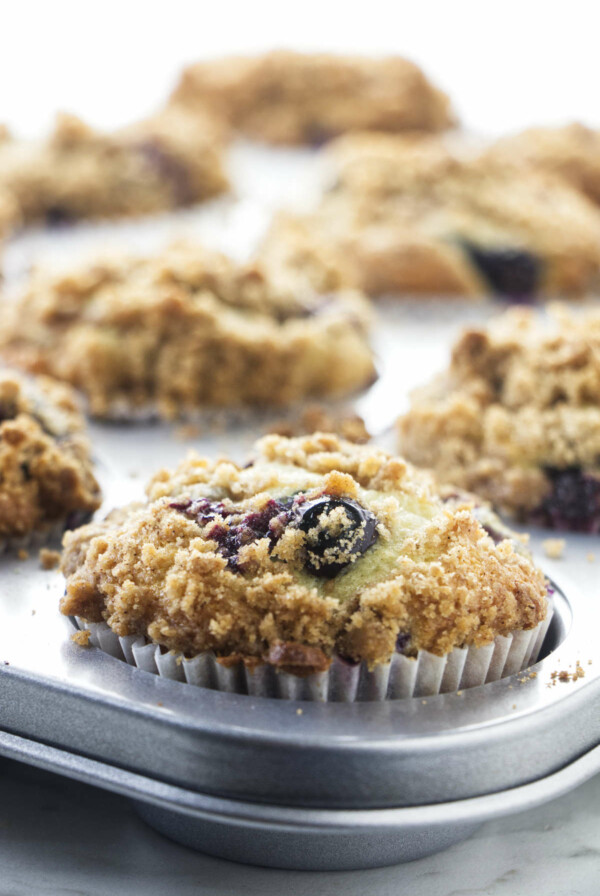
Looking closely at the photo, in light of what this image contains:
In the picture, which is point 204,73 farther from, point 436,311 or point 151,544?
point 151,544

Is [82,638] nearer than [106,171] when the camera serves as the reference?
Yes

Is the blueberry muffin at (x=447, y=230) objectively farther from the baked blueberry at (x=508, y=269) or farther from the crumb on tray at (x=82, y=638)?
the crumb on tray at (x=82, y=638)

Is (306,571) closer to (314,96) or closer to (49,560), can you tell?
(49,560)

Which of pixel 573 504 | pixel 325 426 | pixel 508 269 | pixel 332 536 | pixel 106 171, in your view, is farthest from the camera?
pixel 106 171

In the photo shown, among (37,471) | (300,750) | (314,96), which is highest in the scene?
(300,750)

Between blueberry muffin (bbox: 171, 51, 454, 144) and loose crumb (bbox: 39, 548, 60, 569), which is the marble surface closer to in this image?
loose crumb (bbox: 39, 548, 60, 569)

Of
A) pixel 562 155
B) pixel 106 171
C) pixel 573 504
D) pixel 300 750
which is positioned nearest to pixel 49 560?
pixel 300 750

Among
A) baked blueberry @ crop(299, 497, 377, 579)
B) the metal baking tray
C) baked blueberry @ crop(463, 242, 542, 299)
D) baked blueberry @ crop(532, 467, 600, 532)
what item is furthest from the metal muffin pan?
baked blueberry @ crop(463, 242, 542, 299)
